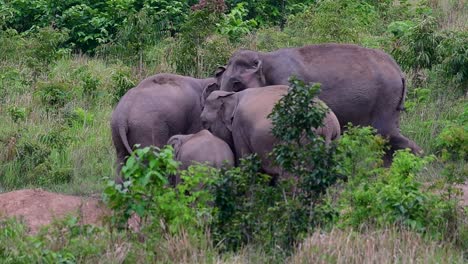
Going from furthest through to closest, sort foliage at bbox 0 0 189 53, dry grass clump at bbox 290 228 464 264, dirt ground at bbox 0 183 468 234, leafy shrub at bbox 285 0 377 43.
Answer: foliage at bbox 0 0 189 53 → leafy shrub at bbox 285 0 377 43 → dirt ground at bbox 0 183 468 234 → dry grass clump at bbox 290 228 464 264

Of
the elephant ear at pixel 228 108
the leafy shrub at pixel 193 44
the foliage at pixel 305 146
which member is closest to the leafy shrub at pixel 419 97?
the leafy shrub at pixel 193 44

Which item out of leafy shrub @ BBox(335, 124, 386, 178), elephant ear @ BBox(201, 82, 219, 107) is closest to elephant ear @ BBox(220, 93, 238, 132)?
elephant ear @ BBox(201, 82, 219, 107)

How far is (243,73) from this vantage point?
1309 cm

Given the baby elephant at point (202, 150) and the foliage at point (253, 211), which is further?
the baby elephant at point (202, 150)

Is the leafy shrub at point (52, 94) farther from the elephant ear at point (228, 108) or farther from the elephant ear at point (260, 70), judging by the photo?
the elephant ear at point (228, 108)

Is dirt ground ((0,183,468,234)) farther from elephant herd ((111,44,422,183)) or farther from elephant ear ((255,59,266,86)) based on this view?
elephant ear ((255,59,266,86))

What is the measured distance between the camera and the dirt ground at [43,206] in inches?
423

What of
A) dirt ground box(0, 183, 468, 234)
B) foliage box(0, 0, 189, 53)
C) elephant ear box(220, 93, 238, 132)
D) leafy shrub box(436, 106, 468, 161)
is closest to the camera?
dirt ground box(0, 183, 468, 234)

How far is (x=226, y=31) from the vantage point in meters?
17.8

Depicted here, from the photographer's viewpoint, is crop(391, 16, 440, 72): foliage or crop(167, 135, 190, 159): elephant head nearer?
crop(167, 135, 190, 159): elephant head

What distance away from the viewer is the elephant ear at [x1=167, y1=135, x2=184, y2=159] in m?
11.6

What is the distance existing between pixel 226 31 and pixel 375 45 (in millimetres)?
2701

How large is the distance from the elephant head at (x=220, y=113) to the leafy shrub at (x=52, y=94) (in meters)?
3.50

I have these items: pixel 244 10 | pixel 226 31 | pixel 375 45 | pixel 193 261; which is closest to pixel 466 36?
pixel 375 45
